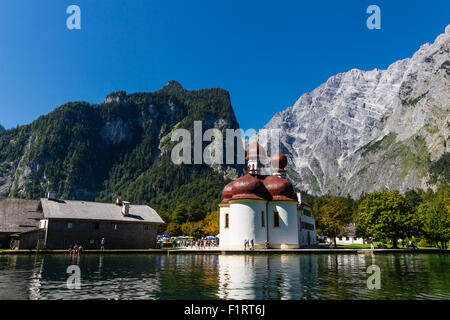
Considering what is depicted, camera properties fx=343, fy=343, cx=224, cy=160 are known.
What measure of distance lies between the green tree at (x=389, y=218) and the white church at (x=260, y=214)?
37.8 feet

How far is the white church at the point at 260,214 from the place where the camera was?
1989 inches

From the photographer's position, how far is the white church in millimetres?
50531

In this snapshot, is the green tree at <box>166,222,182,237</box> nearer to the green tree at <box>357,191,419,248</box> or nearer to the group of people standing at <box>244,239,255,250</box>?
the group of people standing at <box>244,239,255,250</box>

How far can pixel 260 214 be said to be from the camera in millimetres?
51562

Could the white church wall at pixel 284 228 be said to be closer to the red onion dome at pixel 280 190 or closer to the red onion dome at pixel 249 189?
the red onion dome at pixel 280 190

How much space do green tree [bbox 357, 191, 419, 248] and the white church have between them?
1153cm

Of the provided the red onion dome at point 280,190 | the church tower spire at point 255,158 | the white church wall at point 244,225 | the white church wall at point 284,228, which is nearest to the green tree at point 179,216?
the church tower spire at point 255,158

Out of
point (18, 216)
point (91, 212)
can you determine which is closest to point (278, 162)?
point (91, 212)

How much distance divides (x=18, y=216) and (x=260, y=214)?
1483 inches

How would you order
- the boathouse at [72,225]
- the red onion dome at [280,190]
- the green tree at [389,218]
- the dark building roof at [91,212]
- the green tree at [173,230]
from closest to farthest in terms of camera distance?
the boathouse at [72,225], the dark building roof at [91,212], the green tree at [389,218], the red onion dome at [280,190], the green tree at [173,230]

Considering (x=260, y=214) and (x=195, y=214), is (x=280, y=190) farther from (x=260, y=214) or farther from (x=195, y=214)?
(x=195, y=214)

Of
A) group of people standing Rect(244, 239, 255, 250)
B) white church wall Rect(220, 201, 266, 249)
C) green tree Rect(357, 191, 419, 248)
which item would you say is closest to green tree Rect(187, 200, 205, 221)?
white church wall Rect(220, 201, 266, 249)

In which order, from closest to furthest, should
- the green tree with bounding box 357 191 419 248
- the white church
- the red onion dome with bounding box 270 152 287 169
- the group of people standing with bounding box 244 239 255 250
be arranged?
the group of people standing with bounding box 244 239 255 250
the white church
the green tree with bounding box 357 191 419 248
the red onion dome with bounding box 270 152 287 169
